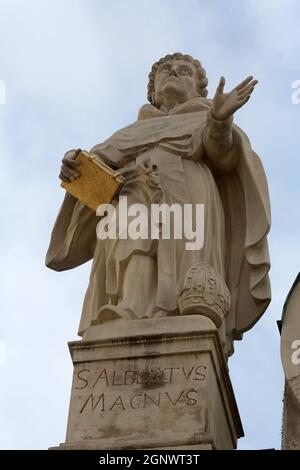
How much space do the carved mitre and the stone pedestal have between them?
6.0 inches

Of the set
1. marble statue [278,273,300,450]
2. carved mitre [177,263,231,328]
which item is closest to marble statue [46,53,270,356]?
carved mitre [177,263,231,328]

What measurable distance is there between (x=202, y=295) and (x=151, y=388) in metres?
1.00

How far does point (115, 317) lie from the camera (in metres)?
14.0

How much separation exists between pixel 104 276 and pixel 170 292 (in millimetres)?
859

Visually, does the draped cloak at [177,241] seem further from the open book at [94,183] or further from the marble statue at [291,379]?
the marble statue at [291,379]

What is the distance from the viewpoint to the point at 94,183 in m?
15.0

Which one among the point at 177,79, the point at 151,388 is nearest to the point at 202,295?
the point at 151,388

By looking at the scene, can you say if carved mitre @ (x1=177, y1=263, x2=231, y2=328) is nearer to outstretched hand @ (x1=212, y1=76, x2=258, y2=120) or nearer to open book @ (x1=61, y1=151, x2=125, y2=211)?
open book @ (x1=61, y1=151, x2=125, y2=211)

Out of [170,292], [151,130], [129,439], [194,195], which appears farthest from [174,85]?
[129,439]

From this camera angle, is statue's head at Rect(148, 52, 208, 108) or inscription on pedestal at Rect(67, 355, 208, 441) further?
statue's head at Rect(148, 52, 208, 108)

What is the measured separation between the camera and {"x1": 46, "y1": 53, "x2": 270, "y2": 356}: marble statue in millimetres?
14117

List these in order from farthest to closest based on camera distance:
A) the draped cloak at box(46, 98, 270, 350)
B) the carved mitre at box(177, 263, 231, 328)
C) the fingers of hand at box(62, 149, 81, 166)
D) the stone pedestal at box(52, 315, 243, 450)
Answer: the fingers of hand at box(62, 149, 81, 166) → the draped cloak at box(46, 98, 270, 350) → the carved mitre at box(177, 263, 231, 328) → the stone pedestal at box(52, 315, 243, 450)

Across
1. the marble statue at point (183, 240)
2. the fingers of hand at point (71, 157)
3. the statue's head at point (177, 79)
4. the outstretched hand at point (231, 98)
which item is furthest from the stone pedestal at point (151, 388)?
the statue's head at point (177, 79)

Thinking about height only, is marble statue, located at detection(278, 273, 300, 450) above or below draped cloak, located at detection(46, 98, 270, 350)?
below
